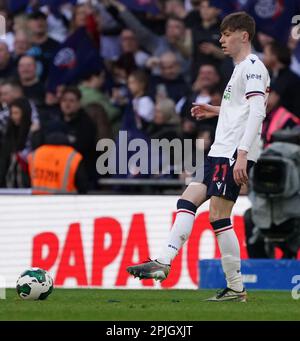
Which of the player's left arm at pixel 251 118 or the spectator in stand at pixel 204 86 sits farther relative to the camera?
the spectator in stand at pixel 204 86

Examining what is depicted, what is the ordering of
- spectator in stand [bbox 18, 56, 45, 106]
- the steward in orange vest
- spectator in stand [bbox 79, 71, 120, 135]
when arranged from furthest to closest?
spectator in stand [bbox 18, 56, 45, 106] < spectator in stand [bbox 79, 71, 120, 135] < the steward in orange vest

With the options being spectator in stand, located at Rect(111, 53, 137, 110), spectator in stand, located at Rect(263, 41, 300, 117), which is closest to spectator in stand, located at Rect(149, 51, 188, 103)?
spectator in stand, located at Rect(111, 53, 137, 110)

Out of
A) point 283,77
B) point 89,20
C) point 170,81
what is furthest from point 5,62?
point 283,77

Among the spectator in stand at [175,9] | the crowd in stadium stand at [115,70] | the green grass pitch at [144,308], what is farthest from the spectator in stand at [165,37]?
the green grass pitch at [144,308]

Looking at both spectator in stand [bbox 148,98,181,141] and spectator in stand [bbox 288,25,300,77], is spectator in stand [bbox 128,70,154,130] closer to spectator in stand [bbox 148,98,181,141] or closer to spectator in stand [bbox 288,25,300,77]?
spectator in stand [bbox 148,98,181,141]

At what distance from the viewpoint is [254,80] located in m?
9.69

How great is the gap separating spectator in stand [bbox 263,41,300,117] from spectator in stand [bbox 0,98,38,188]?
393 centimetres

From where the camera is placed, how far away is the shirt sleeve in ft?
31.7

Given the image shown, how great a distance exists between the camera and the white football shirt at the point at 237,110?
9.80 m

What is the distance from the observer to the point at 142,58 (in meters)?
19.5

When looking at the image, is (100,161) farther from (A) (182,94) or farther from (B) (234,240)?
(B) (234,240)

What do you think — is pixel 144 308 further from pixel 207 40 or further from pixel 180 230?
pixel 207 40

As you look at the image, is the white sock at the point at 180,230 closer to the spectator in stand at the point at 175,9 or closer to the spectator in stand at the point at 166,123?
the spectator in stand at the point at 166,123

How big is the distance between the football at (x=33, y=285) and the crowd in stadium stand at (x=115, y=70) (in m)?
6.19
